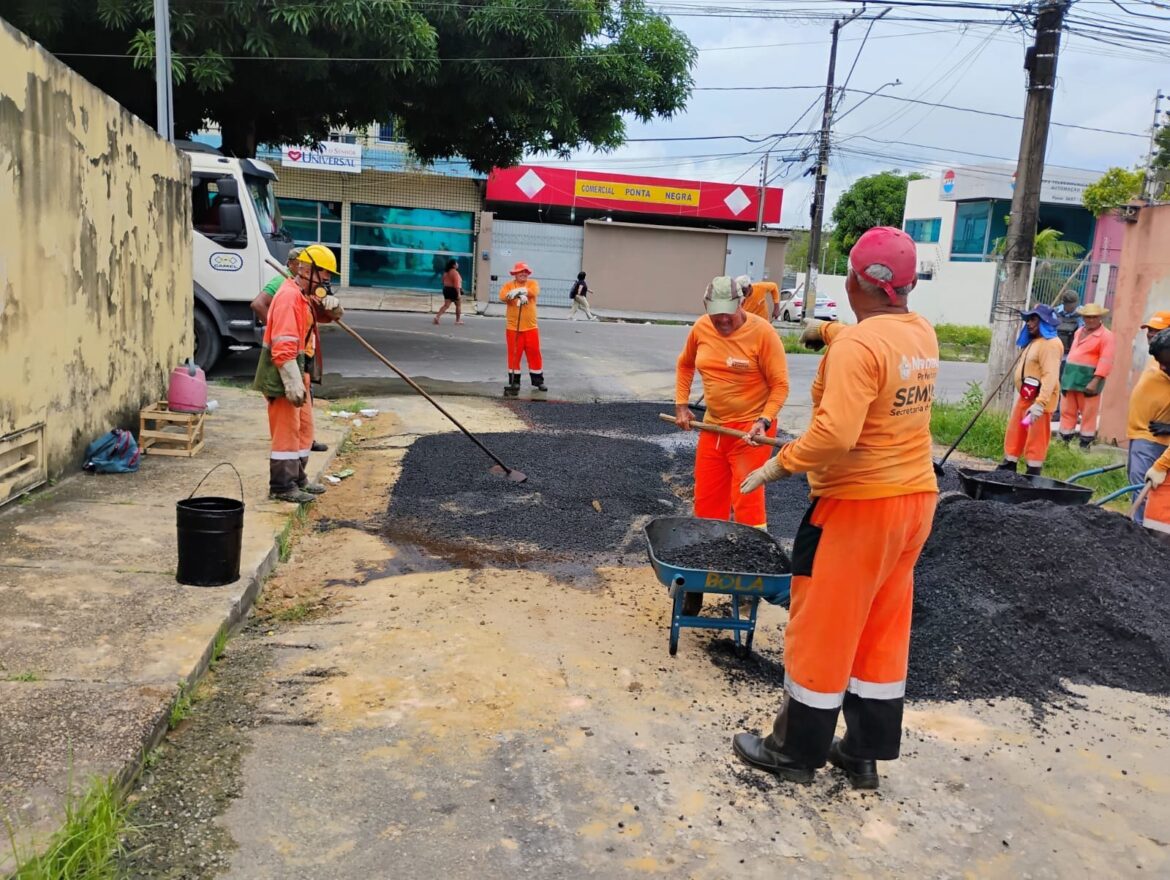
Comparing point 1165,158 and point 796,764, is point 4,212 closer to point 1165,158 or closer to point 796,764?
point 796,764

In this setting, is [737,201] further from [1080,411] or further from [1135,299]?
[1080,411]

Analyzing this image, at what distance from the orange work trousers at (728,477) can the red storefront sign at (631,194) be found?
85.0 feet

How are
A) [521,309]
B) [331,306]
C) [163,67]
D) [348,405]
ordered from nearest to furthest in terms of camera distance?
[331,306] < [163,67] < [348,405] < [521,309]

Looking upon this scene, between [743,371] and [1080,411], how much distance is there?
7573 mm

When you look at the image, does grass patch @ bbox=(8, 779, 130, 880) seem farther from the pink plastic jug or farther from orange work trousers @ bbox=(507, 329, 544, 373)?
orange work trousers @ bbox=(507, 329, 544, 373)

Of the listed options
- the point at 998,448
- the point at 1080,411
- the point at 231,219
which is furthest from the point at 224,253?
the point at 1080,411

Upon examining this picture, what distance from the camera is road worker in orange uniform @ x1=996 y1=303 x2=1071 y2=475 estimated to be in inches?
316

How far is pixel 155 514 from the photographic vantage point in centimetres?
575

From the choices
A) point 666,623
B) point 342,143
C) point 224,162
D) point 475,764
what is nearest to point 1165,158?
point 342,143

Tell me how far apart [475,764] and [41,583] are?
8.10 feet

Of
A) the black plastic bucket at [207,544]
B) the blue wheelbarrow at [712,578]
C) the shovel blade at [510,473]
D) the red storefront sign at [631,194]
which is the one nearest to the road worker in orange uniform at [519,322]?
the shovel blade at [510,473]

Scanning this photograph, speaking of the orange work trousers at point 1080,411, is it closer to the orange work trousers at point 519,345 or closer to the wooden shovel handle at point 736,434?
the orange work trousers at point 519,345

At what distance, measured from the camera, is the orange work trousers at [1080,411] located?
10.9 metres

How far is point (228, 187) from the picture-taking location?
11.2 meters
